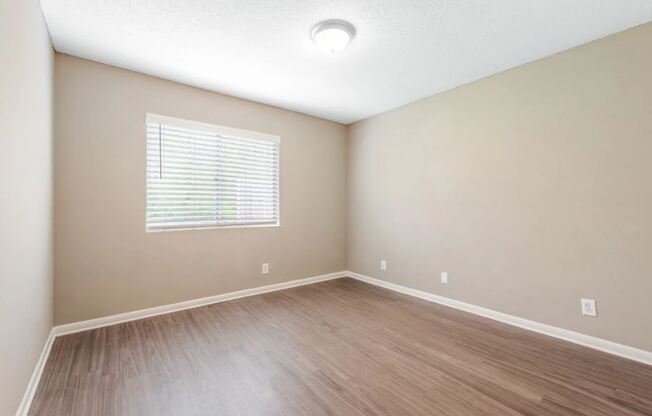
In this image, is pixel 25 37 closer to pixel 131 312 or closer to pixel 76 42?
pixel 76 42

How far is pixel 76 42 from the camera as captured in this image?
2.33m

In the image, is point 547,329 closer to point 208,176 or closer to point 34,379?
point 208,176

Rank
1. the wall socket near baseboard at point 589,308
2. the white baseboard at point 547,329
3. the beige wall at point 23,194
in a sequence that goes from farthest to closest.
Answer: the wall socket near baseboard at point 589,308
the white baseboard at point 547,329
the beige wall at point 23,194

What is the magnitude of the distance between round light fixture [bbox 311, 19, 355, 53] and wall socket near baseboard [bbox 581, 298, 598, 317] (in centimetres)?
285

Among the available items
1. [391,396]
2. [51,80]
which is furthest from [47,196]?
[391,396]

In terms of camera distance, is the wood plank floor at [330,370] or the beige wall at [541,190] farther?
the beige wall at [541,190]

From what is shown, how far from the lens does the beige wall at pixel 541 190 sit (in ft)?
6.89

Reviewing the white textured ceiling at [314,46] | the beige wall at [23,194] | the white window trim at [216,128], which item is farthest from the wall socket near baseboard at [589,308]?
the beige wall at [23,194]

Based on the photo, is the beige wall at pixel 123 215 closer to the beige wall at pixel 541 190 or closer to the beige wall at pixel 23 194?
the beige wall at pixel 23 194

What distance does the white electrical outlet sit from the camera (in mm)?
2248

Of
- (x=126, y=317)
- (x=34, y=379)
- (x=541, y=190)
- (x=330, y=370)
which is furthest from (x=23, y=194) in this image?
(x=541, y=190)

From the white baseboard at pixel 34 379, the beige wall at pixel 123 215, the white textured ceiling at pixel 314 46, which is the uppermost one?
the white textured ceiling at pixel 314 46

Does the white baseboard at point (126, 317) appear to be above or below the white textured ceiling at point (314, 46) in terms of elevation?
below

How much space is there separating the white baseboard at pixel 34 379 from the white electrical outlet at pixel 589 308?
3.79 m
